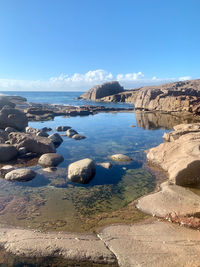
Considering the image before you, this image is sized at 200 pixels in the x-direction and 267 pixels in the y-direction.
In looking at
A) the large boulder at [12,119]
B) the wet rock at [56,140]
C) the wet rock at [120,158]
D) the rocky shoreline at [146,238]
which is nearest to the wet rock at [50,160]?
the wet rock at [120,158]

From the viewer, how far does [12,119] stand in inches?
854

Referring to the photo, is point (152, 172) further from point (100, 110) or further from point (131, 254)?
point (100, 110)

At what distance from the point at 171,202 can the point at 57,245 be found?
510 cm

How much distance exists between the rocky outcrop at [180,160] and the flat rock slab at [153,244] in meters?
3.32

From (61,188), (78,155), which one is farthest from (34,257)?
(78,155)

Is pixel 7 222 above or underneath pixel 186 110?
underneath

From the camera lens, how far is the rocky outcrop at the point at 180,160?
373 inches

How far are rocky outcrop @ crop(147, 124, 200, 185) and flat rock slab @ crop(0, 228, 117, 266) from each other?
18.4ft

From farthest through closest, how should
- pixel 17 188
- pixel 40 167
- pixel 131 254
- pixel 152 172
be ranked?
1. pixel 40 167
2. pixel 152 172
3. pixel 17 188
4. pixel 131 254

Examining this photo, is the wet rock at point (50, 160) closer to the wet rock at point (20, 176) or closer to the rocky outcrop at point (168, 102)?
the wet rock at point (20, 176)

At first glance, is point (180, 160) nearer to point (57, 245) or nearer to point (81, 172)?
point (81, 172)

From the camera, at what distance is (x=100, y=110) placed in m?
54.6

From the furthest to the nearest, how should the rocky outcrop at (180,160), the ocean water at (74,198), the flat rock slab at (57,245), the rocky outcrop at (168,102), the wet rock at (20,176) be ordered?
the rocky outcrop at (168,102), the wet rock at (20,176), the rocky outcrop at (180,160), the ocean water at (74,198), the flat rock slab at (57,245)

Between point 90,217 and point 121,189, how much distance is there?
287 centimetres
